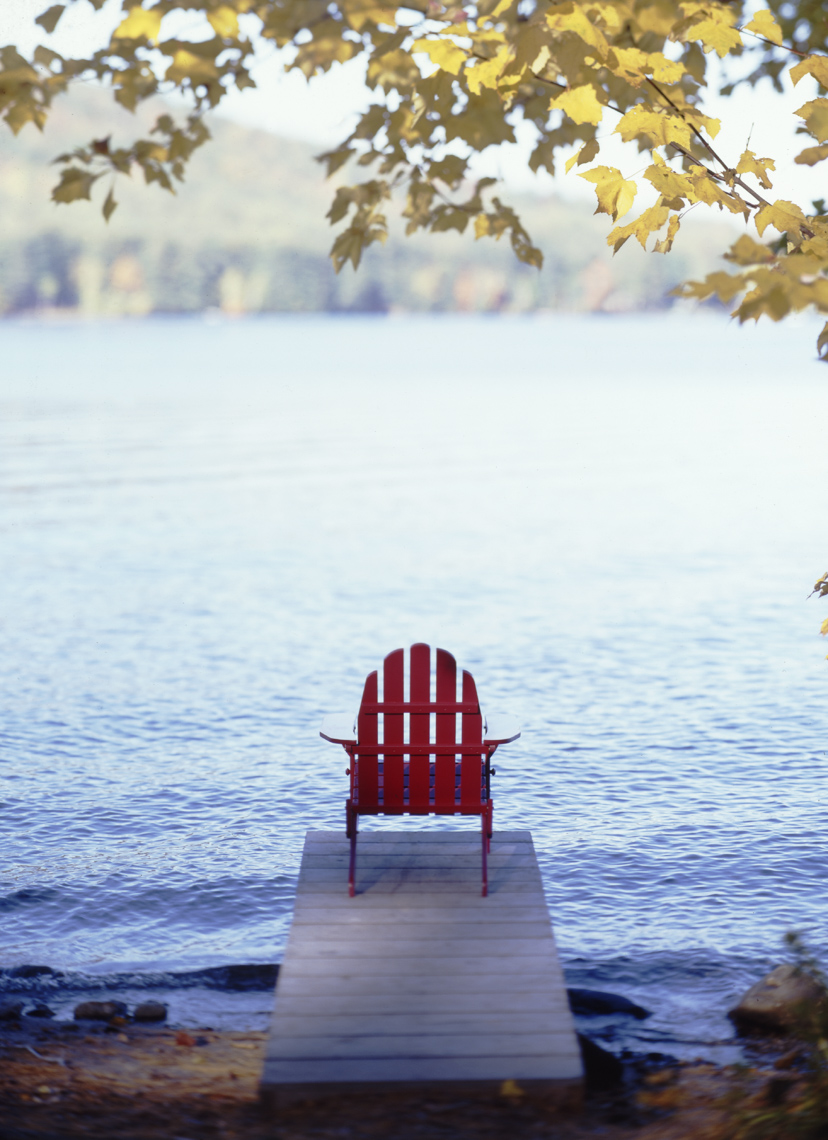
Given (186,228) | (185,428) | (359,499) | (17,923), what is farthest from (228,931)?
(186,228)

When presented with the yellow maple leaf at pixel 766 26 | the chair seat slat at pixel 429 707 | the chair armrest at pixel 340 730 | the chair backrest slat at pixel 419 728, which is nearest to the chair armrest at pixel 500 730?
the chair seat slat at pixel 429 707

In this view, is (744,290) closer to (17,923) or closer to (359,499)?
(17,923)

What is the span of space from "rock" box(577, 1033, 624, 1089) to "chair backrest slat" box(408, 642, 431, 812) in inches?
57.5

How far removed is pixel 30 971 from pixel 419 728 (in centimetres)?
253

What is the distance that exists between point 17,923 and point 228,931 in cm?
131

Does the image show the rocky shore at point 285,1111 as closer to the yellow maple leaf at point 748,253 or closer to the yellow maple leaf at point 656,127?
the yellow maple leaf at point 748,253

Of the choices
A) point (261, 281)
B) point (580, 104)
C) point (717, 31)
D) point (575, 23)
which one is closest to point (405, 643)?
point (580, 104)

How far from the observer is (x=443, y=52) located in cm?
515

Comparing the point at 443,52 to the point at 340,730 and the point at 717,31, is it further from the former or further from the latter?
the point at 340,730

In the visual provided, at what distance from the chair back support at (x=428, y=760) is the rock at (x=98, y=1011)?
5.09 ft

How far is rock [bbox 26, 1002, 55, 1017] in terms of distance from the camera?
6008 millimetres

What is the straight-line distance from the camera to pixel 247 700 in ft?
40.3

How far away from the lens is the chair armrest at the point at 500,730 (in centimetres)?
610

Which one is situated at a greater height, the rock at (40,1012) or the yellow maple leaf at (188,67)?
the yellow maple leaf at (188,67)
